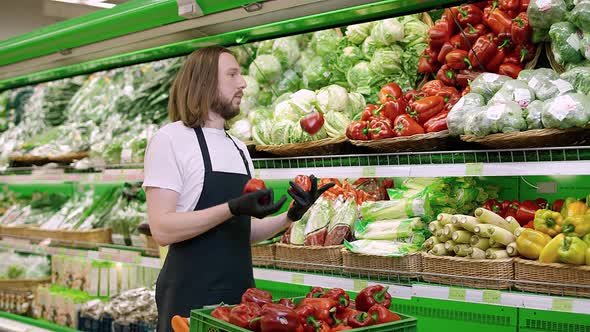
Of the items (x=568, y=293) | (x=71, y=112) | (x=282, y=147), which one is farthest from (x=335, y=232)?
(x=71, y=112)

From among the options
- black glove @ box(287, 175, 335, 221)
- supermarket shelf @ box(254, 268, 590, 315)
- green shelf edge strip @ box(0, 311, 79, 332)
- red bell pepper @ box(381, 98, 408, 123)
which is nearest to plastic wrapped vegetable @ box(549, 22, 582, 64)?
red bell pepper @ box(381, 98, 408, 123)

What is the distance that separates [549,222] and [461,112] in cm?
56

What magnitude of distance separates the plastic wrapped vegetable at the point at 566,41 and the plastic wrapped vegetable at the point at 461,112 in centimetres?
37

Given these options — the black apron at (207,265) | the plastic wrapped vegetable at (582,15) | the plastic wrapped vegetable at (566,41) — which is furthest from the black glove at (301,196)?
the plastic wrapped vegetable at (582,15)

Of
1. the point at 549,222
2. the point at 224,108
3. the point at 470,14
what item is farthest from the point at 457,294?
the point at 470,14

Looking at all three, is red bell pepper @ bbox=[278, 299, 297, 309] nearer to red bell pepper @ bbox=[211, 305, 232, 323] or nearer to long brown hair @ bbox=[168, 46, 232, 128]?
red bell pepper @ bbox=[211, 305, 232, 323]

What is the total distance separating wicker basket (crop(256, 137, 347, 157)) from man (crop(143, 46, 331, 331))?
51 centimetres

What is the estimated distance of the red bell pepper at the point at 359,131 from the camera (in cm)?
303

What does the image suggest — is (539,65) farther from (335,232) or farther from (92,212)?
(92,212)

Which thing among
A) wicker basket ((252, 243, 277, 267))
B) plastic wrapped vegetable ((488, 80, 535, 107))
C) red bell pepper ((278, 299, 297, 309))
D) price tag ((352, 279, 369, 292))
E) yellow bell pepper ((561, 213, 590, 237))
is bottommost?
price tag ((352, 279, 369, 292))

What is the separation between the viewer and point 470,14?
3.08m

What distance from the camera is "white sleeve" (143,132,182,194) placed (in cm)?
254

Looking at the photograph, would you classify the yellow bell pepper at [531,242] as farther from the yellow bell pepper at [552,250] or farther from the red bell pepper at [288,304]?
the red bell pepper at [288,304]

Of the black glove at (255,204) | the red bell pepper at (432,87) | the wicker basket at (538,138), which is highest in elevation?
the red bell pepper at (432,87)
